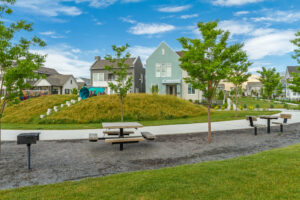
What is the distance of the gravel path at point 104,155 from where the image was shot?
213 inches

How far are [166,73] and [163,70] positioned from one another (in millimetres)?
745

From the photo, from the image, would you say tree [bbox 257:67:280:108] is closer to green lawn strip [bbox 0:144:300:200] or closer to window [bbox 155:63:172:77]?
window [bbox 155:63:172:77]

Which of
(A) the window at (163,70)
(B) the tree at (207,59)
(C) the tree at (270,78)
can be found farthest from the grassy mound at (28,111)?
(C) the tree at (270,78)

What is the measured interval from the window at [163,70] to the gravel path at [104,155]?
24.8 metres

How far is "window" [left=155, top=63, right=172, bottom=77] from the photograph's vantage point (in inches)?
1347

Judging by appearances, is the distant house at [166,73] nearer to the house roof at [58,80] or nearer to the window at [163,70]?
the window at [163,70]

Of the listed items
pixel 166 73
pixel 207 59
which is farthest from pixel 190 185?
pixel 166 73

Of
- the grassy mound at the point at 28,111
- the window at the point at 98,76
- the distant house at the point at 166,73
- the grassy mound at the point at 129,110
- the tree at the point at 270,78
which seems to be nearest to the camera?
the grassy mound at the point at 129,110

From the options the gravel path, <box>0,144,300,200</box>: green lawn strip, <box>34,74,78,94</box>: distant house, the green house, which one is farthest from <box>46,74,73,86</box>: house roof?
<box>0,144,300,200</box>: green lawn strip

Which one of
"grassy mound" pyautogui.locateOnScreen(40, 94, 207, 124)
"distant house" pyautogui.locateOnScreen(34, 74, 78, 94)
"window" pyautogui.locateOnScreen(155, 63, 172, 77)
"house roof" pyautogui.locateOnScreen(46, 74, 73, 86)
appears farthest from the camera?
"house roof" pyautogui.locateOnScreen(46, 74, 73, 86)

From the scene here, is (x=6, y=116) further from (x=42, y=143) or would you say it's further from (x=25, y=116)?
(x=42, y=143)

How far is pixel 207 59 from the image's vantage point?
951 cm

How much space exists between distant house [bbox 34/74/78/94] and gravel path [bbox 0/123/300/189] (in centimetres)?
4041

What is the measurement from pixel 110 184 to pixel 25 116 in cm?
1656
